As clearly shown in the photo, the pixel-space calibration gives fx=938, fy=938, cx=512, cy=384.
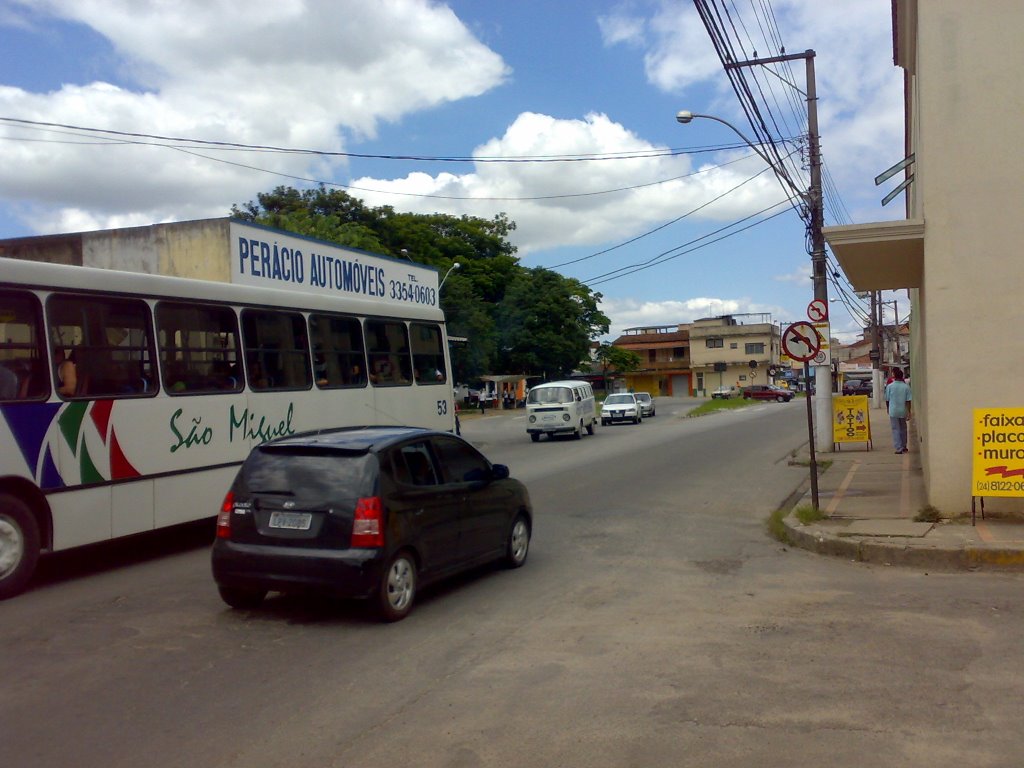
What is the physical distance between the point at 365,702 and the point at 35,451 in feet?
15.8

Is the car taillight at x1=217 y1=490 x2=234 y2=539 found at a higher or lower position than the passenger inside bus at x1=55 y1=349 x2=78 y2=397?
lower

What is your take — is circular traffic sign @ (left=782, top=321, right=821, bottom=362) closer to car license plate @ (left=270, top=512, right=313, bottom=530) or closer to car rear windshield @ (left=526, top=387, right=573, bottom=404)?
car license plate @ (left=270, top=512, right=313, bottom=530)

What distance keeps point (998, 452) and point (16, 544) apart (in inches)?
398

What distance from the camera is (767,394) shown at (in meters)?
79.1

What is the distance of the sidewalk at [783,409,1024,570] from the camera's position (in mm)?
9250

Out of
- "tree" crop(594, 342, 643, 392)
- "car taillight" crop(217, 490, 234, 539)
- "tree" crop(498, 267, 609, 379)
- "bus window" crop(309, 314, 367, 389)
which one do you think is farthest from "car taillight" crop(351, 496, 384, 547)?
"tree" crop(594, 342, 643, 392)

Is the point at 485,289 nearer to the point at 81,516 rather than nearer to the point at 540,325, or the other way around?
the point at 540,325

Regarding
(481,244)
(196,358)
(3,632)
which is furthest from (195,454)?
(481,244)

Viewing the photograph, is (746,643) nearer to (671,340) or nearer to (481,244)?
(481,244)

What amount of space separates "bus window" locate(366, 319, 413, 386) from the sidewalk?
6.17 metres

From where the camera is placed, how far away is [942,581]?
28.8 ft

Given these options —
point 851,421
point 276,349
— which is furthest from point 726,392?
point 276,349

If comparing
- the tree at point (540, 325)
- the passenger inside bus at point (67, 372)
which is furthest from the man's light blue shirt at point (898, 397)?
the tree at point (540, 325)

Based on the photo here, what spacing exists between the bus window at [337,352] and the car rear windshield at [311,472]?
519 centimetres
